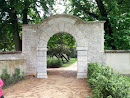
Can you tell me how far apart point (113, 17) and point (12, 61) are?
6848mm

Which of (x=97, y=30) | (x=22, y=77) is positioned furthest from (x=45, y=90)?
(x=97, y=30)

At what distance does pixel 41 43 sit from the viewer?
830 cm

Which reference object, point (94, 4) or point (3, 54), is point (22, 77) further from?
point (94, 4)

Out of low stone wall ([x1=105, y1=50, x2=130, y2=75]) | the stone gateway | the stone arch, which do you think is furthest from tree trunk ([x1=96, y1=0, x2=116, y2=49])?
the stone arch

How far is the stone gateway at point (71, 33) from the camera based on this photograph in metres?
8.20

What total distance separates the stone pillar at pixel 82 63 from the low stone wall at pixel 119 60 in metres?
1.35

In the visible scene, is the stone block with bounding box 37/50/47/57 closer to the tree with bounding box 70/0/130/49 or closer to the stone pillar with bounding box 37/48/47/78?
the stone pillar with bounding box 37/48/47/78

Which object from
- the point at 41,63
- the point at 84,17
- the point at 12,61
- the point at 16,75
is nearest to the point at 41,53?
the point at 41,63

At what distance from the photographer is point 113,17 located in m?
8.94

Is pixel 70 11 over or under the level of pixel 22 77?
over

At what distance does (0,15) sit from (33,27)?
111 inches

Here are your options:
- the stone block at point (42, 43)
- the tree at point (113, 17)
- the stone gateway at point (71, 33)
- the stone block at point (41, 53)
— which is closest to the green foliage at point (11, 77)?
the stone gateway at point (71, 33)

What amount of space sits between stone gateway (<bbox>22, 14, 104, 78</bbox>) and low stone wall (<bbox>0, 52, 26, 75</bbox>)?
313 millimetres

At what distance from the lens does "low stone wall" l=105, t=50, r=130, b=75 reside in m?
8.20
